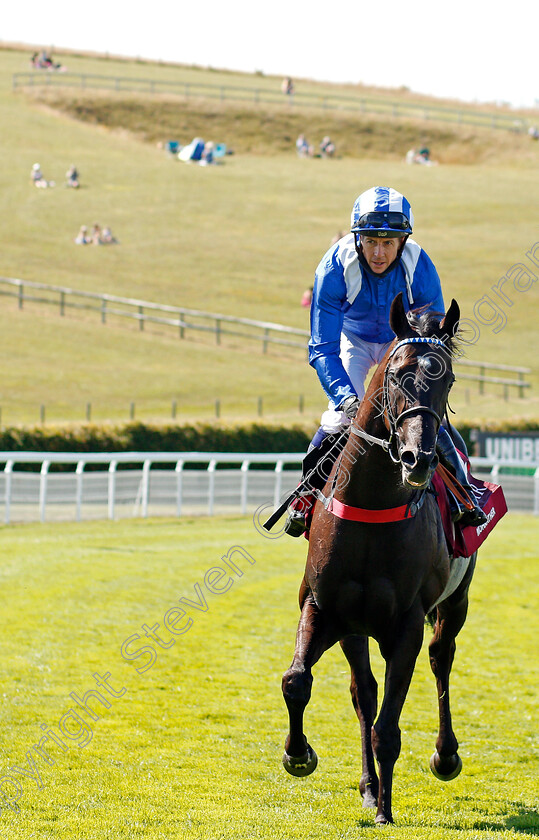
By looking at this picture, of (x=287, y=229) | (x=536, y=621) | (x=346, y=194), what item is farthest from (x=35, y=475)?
(x=346, y=194)

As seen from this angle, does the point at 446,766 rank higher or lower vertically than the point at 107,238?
A: higher

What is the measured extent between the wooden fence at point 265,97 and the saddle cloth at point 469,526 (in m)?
60.5

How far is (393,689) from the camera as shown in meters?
4.71

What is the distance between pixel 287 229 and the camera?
159 feet

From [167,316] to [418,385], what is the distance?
35.0m

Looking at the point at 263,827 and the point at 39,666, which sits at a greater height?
the point at 263,827

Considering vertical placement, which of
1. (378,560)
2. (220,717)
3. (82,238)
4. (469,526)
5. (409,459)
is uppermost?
(409,459)

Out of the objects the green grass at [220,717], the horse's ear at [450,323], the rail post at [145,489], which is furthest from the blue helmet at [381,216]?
the rail post at [145,489]

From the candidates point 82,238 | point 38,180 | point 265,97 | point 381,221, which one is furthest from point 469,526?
point 265,97

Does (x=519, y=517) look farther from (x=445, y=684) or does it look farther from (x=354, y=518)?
(x=354, y=518)

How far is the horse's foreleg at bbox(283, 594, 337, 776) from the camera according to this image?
4.71 meters

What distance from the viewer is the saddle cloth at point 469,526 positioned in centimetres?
541

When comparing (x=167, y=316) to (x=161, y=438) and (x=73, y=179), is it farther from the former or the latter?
(x=161, y=438)

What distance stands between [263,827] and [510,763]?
2110mm
